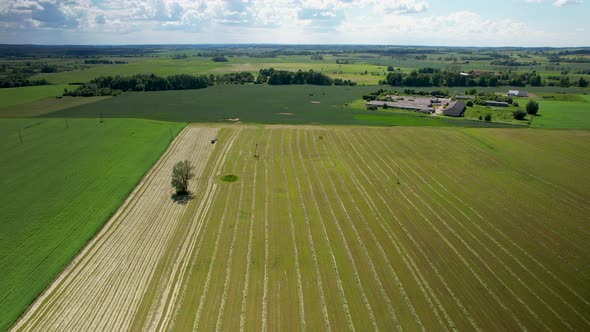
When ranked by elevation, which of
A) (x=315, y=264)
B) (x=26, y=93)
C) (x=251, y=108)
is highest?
(x=26, y=93)

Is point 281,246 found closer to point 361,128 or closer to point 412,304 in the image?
point 412,304

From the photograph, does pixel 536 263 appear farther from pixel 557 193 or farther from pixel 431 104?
pixel 431 104


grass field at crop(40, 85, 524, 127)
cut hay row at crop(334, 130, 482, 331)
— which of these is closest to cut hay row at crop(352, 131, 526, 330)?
cut hay row at crop(334, 130, 482, 331)

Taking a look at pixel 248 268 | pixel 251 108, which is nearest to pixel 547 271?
pixel 248 268

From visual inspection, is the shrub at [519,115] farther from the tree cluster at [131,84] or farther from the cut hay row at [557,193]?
the tree cluster at [131,84]

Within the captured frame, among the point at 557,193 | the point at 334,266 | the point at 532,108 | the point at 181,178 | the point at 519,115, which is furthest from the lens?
the point at 532,108

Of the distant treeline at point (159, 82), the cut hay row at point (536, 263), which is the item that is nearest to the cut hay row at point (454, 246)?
the cut hay row at point (536, 263)
